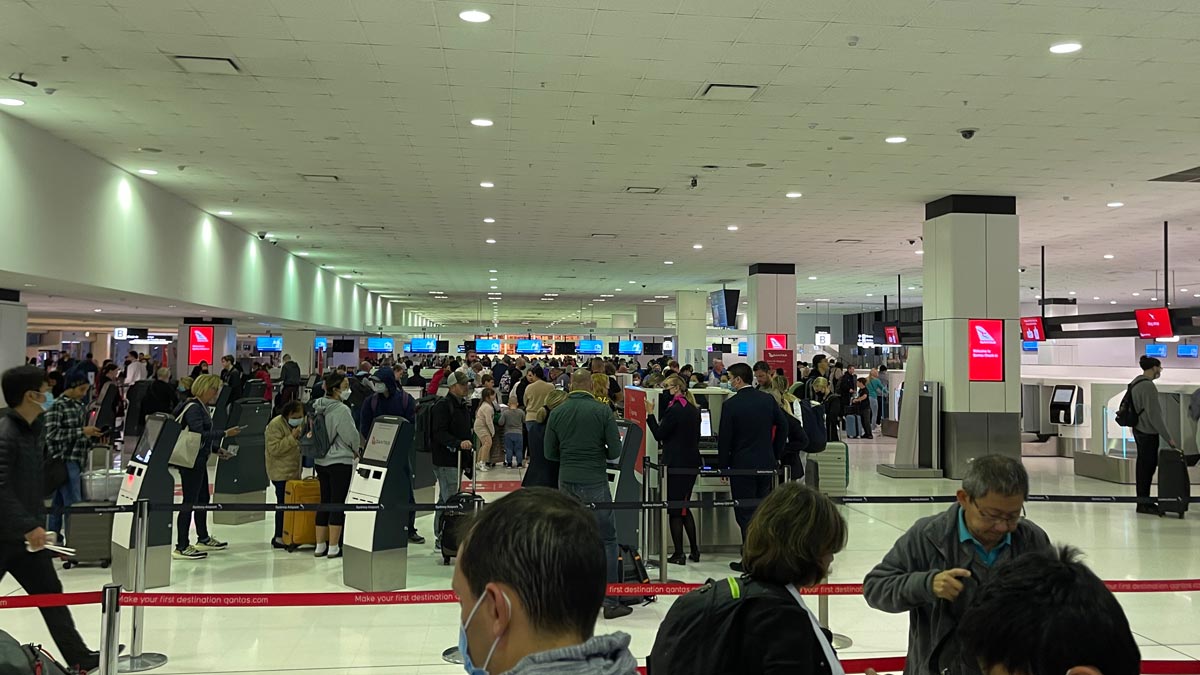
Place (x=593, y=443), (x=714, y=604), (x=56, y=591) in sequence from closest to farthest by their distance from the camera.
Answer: (x=714, y=604) → (x=56, y=591) → (x=593, y=443)

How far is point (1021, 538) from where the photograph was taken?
8.89 ft

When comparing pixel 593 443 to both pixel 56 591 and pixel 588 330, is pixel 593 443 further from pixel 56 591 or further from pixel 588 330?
pixel 588 330

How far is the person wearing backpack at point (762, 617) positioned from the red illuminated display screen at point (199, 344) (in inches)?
899

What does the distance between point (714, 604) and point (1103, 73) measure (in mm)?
7922

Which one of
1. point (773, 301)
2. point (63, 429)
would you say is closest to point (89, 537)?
point (63, 429)

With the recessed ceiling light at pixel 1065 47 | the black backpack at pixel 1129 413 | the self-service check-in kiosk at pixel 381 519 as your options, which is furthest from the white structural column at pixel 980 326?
the self-service check-in kiosk at pixel 381 519

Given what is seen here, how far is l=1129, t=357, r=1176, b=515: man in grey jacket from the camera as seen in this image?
10891 mm

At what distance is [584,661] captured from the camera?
1.26 metres

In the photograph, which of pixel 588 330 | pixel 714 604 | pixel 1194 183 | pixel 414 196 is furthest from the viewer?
pixel 588 330

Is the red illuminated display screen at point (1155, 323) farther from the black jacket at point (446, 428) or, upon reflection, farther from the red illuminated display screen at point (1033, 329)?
the black jacket at point (446, 428)

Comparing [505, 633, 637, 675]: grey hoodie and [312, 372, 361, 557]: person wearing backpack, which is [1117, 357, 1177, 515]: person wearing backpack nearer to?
[312, 372, 361, 557]: person wearing backpack

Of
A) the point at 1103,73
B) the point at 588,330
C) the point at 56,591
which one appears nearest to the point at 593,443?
the point at 56,591

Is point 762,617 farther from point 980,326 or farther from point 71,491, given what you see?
point 980,326

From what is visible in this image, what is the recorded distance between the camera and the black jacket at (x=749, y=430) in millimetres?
7570
